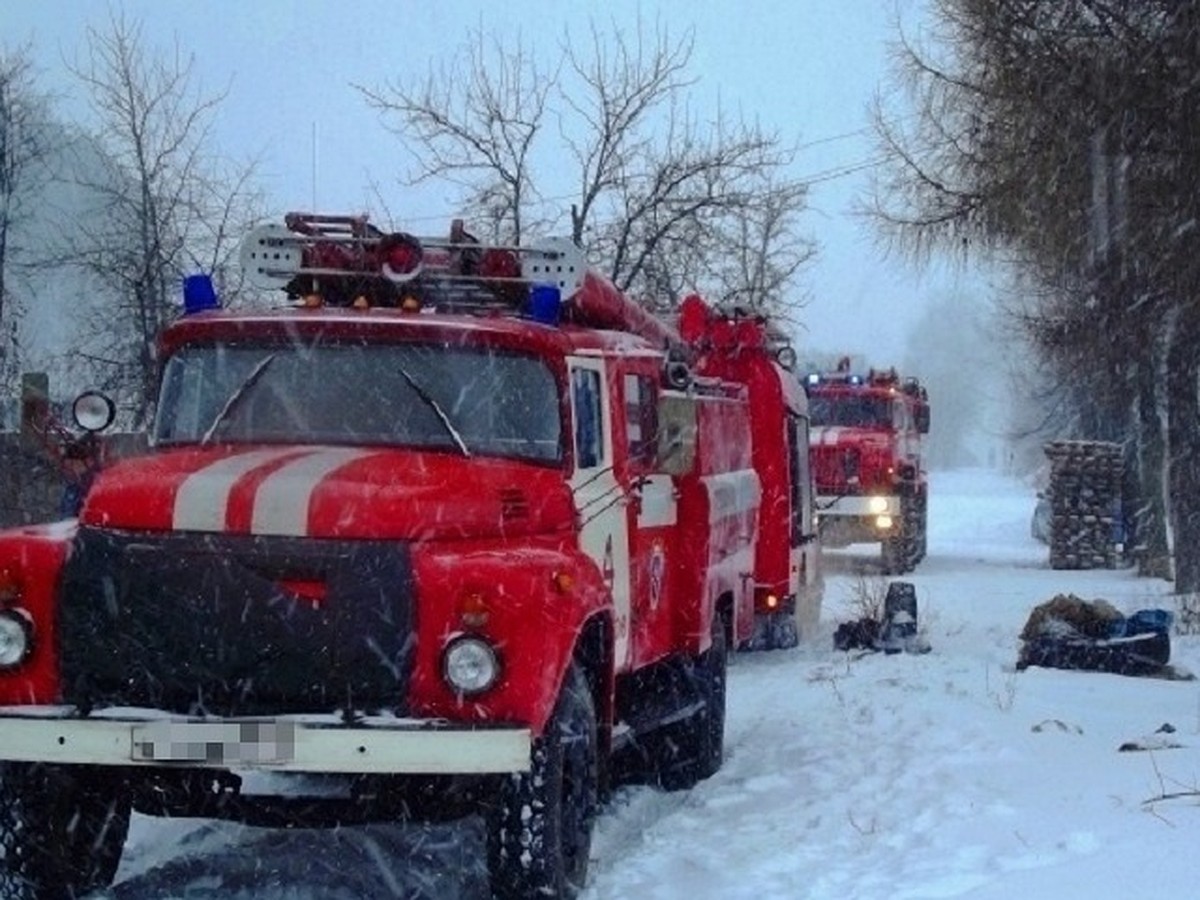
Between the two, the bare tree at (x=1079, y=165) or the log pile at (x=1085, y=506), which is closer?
the bare tree at (x=1079, y=165)

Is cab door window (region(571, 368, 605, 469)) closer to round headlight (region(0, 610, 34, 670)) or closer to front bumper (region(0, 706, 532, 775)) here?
front bumper (region(0, 706, 532, 775))

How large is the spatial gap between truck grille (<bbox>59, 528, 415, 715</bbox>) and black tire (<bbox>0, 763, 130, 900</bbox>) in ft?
1.63

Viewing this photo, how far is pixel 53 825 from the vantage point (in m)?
6.37

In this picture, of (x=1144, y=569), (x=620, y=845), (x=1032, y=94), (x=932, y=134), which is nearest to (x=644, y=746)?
(x=620, y=845)

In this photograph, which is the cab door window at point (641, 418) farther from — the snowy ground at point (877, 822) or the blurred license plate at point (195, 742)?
the blurred license plate at point (195, 742)

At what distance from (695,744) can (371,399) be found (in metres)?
3.41

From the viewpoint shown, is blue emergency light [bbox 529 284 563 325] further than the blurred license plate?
Yes

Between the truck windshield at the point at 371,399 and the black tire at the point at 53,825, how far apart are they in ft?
4.98

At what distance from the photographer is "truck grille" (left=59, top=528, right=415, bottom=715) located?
586cm

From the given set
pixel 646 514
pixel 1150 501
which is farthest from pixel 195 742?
pixel 1150 501

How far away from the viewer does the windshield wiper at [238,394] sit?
7.17 metres

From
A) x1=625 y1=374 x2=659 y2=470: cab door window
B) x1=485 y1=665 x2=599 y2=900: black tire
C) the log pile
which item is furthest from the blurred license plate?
the log pile

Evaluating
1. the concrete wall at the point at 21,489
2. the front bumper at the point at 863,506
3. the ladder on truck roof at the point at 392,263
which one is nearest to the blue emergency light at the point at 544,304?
the ladder on truck roof at the point at 392,263

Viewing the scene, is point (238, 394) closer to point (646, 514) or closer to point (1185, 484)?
point (646, 514)
